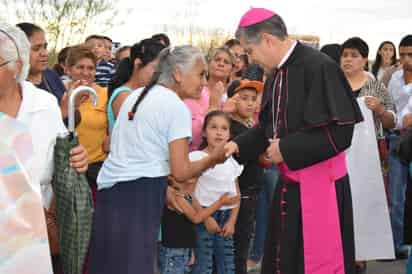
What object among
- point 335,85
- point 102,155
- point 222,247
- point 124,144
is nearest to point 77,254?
point 124,144

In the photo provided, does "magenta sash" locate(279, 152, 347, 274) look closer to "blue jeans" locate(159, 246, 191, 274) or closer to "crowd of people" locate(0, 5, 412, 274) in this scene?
"crowd of people" locate(0, 5, 412, 274)

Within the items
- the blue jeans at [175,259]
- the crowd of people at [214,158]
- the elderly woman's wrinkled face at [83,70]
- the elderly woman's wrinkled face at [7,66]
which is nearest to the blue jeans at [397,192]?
the crowd of people at [214,158]

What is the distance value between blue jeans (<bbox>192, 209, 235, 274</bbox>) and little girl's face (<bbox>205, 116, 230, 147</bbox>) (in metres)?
0.53

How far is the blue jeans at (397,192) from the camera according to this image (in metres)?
7.19

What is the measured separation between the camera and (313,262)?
4078 mm

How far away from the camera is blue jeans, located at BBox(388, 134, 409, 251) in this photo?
7188mm

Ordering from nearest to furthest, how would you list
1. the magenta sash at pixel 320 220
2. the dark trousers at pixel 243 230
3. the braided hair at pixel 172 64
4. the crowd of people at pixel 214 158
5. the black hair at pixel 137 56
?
the crowd of people at pixel 214 158
the magenta sash at pixel 320 220
the braided hair at pixel 172 64
the black hair at pixel 137 56
the dark trousers at pixel 243 230

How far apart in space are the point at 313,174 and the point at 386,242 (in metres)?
1.95

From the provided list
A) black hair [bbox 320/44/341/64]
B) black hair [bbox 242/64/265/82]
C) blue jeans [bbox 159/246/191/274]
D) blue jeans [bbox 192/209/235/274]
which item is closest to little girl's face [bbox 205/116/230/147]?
blue jeans [bbox 192/209/235/274]

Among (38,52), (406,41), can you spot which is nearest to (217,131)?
(38,52)

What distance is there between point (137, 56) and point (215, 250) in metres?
1.59

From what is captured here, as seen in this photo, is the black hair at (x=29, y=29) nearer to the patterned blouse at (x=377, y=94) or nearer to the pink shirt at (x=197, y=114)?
the pink shirt at (x=197, y=114)

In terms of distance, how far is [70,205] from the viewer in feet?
10.7

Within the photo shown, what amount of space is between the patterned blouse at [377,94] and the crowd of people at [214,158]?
0.06 ft
